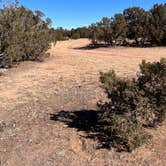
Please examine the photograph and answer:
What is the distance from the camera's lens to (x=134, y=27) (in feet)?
116

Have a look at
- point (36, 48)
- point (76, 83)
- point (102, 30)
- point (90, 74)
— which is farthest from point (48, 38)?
point (102, 30)

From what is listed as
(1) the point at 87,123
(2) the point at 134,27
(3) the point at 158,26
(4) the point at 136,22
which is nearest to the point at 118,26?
(2) the point at 134,27

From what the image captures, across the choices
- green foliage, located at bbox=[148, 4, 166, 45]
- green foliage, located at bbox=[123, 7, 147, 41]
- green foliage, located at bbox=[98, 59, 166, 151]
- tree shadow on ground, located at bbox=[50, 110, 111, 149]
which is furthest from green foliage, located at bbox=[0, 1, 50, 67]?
green foliage, located at bbox=[123, 7, 147, 41]

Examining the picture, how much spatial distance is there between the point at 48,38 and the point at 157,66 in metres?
15.0

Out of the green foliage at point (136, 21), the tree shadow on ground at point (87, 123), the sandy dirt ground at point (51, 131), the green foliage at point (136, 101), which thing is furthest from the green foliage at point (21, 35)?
the green foliage at point (136, 21)

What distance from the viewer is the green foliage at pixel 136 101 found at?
6.69 meters

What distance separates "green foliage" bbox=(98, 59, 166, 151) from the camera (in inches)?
263

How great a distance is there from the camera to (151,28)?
3381 centimetres

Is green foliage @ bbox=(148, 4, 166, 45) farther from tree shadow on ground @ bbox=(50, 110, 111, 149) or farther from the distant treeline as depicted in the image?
tree shadow on ground @ bbox=(50, 110, 111, 149)

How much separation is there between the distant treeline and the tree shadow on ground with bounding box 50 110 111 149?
85.6 feet

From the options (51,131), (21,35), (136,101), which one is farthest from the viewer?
(21,35)

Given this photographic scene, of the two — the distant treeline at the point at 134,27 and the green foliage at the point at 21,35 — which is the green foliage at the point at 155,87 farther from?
the distant treeline at the point at 134,27

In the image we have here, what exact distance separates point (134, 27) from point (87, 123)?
95.3 ft

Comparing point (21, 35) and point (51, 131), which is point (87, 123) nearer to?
point (51, 131)
